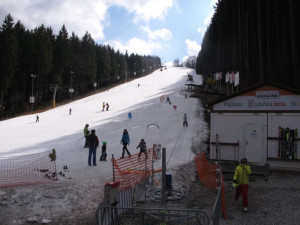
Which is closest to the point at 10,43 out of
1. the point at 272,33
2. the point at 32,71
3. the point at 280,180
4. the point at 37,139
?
the point at 32,71

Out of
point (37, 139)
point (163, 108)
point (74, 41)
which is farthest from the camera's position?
point (74, 41)

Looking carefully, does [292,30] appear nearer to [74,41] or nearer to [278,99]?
[278,99]

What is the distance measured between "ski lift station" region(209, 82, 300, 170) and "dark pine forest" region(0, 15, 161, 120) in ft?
125

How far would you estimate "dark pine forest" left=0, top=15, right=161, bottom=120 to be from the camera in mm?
43781

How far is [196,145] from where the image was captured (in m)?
17.0

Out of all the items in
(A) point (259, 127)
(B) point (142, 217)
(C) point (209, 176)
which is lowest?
(B) point (142, 217)

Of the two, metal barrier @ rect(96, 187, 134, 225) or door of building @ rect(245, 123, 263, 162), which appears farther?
door of building @ rect(245, 123, 263, 162)

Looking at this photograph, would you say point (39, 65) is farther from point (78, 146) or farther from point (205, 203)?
point (205, 203)

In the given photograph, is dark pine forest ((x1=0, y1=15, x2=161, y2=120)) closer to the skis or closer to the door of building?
the door of building

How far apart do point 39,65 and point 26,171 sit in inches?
1827

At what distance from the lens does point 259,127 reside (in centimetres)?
1284

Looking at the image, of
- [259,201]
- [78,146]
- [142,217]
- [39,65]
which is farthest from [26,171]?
[39,65]

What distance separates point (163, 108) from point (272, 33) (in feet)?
47.8

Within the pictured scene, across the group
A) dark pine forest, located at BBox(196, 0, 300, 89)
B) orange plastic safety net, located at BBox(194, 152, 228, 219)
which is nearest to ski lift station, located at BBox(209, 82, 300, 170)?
orange plastic safety net, located at BBox(194, 152, 228, 219)
